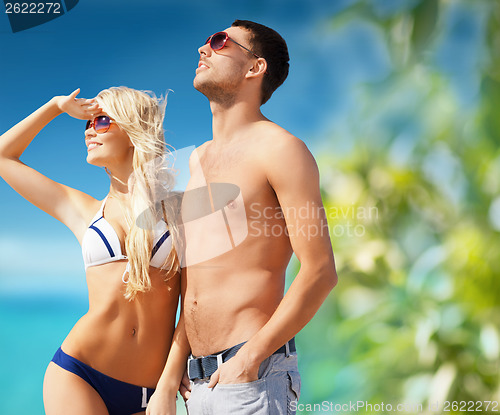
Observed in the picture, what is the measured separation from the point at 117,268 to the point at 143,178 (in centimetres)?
52

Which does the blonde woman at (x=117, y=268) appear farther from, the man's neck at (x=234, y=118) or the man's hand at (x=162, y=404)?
the man's neck at (x=234, y=118)

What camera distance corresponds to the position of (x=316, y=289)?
2.10 m

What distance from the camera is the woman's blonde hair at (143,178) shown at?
270cm

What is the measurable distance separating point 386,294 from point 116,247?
20.7 ft

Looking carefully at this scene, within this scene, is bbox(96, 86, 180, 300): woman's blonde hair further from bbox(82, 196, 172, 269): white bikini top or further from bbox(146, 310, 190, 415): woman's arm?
bbox(146, 310, 190, 415): woman's arm

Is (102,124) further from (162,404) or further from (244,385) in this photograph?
(244,385)

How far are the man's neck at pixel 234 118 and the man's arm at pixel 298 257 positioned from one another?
35 cm

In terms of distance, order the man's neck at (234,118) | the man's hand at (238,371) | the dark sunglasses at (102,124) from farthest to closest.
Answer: the dark sunglasses at (102,124) < the man's neck at (234,118) < the man's hand at (238,371)

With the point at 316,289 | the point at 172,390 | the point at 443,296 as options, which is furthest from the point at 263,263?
the point at 443,296

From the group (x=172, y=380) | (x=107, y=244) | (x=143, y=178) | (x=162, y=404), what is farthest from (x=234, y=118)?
(x=162, y=404)

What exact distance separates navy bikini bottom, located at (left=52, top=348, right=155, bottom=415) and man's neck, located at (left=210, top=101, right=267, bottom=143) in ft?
4.45

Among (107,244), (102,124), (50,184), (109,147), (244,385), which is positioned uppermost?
(102,124)

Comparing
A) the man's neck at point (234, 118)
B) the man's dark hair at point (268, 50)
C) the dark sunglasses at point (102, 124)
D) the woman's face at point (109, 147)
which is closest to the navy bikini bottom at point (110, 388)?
the woman's face at point (109, 147)

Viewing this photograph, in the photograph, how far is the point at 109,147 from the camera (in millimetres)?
2977
